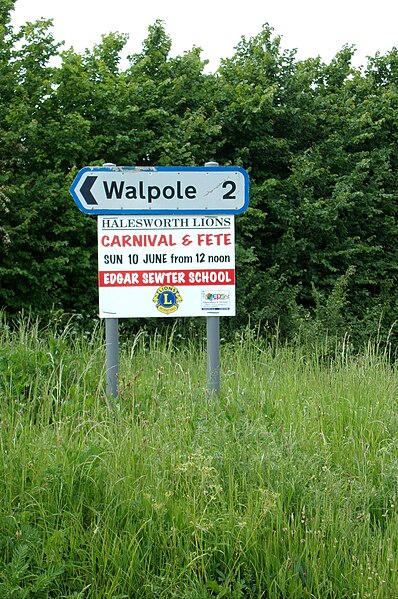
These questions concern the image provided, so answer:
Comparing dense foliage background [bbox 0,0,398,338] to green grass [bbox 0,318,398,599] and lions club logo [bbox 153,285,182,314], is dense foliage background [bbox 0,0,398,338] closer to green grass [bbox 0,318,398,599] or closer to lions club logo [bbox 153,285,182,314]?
lions club logo [bbox 153,285,182,314]

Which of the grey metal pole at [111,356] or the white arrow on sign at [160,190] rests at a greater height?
the white arrow on sign at [160,190]

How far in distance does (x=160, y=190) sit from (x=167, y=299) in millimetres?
846

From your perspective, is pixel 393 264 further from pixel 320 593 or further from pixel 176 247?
pixel 320 593

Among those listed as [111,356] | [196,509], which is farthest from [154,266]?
[196,509]

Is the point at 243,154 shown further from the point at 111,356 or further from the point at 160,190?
the point at 111,356

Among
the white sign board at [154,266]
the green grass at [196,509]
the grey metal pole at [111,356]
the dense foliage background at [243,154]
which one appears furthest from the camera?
the dense foliage background at [243,154]

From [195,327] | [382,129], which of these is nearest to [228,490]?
[195,327]

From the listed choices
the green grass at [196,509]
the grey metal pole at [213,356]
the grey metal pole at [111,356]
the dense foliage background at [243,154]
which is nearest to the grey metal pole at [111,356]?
the grey metal pole at [111,356]

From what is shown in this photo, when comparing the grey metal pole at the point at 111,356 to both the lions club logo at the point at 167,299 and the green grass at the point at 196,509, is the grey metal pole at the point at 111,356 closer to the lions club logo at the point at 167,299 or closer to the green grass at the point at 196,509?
the lions club logo at the point at 167,299

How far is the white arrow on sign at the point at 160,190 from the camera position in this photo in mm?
5348

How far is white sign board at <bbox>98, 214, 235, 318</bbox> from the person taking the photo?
5.45m

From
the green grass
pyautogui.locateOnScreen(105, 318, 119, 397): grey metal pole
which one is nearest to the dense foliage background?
pyautogui.locateOnScreen(105, 318, 119, 397): grey metal pole

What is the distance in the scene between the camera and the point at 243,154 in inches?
427

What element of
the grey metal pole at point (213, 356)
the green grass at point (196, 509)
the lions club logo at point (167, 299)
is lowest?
the green grass at point (196, 509)
